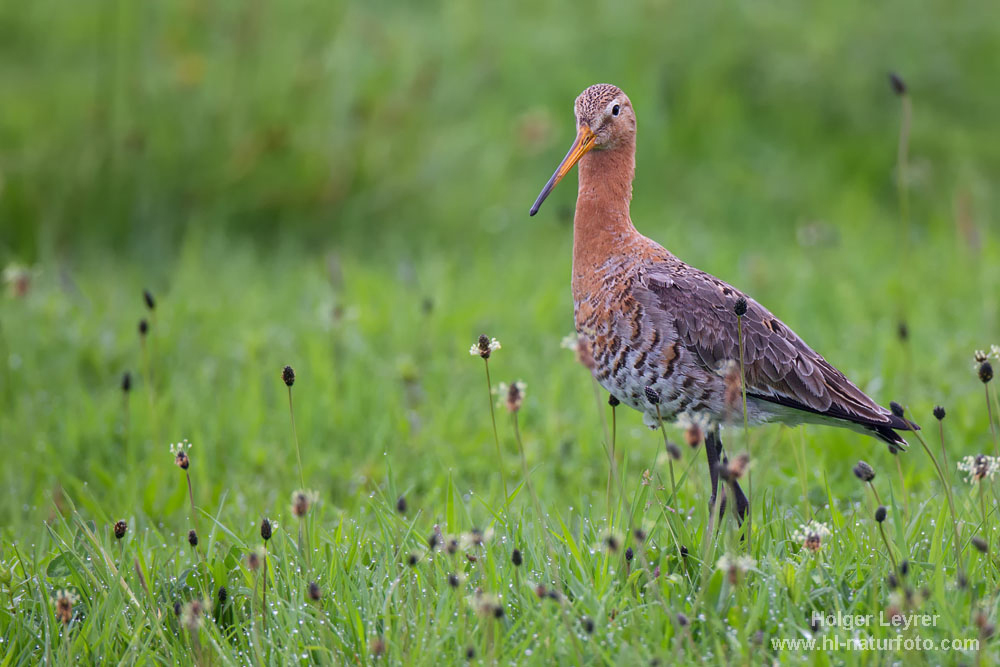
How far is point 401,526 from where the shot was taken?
3758 millimetres

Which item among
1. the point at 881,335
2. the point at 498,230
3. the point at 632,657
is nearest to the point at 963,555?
the point at 632,657

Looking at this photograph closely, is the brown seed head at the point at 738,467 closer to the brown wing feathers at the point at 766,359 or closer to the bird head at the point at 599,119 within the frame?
the brown wing feathers at the point at 766,359

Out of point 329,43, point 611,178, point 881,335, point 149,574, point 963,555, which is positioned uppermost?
point 329,43

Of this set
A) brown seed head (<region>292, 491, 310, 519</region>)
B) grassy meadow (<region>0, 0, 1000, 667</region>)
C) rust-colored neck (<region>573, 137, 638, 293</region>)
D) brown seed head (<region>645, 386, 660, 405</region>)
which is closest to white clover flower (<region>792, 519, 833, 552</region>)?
grassy meadow (<region>0, 0, 1000, 667</region>)

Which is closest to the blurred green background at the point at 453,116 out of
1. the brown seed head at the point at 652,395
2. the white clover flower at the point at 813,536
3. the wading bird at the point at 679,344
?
the wading bird at the point at 679,344

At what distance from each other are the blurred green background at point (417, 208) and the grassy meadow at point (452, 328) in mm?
33

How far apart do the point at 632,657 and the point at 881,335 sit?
4.23 metres

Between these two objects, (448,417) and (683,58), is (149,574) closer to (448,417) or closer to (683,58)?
(448,417)

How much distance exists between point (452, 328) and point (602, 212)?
115 inches

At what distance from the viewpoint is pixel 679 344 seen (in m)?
3.76

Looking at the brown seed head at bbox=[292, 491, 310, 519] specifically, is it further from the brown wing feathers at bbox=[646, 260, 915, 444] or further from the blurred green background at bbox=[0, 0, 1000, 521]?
the blurred green background at bbox=[0, 0, 1000, 521]

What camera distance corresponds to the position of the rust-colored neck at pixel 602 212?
4.08 metres

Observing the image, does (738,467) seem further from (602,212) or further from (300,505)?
(602,212)

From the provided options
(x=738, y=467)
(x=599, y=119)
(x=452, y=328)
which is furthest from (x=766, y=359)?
(x=452, y=328)
